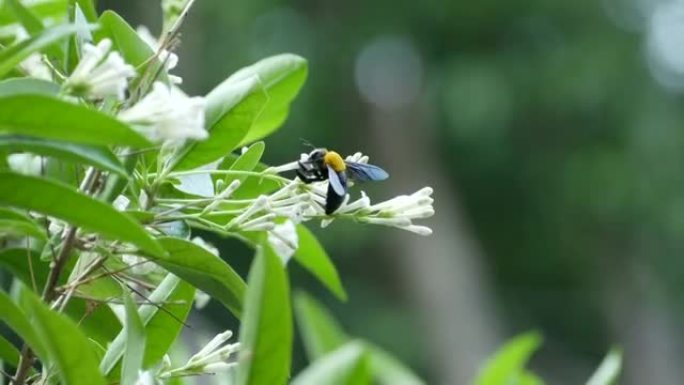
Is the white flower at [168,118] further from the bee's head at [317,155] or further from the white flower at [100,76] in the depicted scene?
the bee's head at [317,155]

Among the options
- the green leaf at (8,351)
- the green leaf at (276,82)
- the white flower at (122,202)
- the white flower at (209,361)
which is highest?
the green leaf at (276,82)

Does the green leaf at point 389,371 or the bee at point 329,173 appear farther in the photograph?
the green leaf at point 389,371

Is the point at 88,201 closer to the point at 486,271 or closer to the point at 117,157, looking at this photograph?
the point at 117,157

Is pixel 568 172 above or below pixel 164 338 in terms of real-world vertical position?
above

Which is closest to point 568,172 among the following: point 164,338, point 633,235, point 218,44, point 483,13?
point 633,235

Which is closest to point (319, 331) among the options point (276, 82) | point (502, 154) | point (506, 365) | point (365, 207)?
point (506, 365)

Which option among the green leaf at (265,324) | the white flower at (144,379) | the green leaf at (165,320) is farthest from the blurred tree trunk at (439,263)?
the green leaf at (265,324)

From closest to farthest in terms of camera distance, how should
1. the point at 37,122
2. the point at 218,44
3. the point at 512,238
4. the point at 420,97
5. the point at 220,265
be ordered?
the point at 37,122 < the point at 220,265 < the point at 218,44 < the point at 420,97 < the point at 512,238
